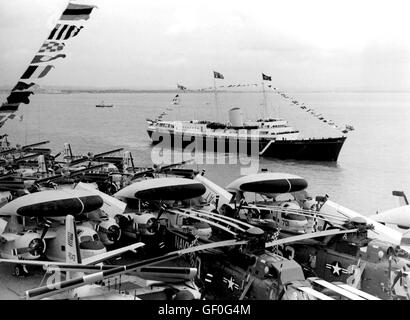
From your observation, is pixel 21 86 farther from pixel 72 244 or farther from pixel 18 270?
pixel 18 270

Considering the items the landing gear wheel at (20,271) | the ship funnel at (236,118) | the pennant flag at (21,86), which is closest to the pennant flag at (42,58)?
the pennant flag at (21,86)

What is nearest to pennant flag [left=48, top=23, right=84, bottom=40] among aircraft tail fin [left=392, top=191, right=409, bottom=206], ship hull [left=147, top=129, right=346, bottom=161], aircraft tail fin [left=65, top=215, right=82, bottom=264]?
aircraft tail fin [left=65, top=215, right=82, bottom=264]

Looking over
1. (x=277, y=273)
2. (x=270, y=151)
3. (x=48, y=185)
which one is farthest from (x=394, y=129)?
(x=277, y=273)

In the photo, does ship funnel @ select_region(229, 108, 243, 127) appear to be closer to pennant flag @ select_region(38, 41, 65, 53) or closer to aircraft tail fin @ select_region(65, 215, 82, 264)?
pennant flag @ select_region(38, 41, 65, 53)

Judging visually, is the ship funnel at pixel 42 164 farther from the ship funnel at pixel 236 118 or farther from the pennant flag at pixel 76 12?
the ship funnel at pixel 236 118

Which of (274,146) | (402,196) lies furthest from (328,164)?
(402,196)

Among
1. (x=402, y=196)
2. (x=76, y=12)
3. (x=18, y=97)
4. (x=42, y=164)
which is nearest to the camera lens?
(x=76, y=12)
